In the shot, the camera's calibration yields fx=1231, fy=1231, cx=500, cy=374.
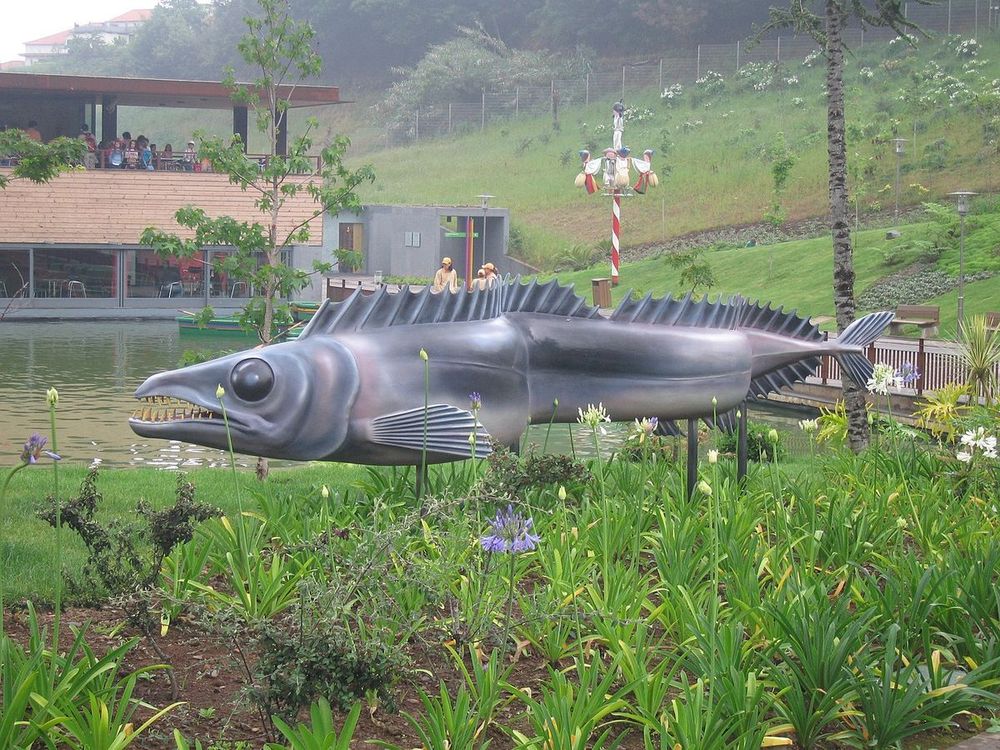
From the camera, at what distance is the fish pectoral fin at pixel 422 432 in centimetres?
673

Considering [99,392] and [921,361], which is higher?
[921,361]

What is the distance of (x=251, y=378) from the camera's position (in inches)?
258

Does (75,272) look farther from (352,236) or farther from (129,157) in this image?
(352,236)

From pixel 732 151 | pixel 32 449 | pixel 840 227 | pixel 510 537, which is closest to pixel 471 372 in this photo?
pixel 510 537

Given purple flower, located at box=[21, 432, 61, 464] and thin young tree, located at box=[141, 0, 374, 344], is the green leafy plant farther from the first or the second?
thin young tree, located at box=[141, 0, 374, 344]

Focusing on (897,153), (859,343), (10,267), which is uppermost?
(897,153)

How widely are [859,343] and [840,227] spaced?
4.27m

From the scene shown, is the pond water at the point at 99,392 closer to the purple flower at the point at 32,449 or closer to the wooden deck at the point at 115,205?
the wooden deck at the point at 115,205

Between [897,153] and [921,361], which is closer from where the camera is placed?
[921,361]

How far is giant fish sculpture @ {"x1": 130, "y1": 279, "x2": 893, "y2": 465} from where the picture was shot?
659cm

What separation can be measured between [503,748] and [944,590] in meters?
2.25

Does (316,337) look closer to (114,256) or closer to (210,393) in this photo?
(210,393)

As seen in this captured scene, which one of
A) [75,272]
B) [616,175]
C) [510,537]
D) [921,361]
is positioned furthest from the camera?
[616,175]

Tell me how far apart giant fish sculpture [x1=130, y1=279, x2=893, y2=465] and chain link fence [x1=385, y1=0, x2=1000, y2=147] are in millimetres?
54538
